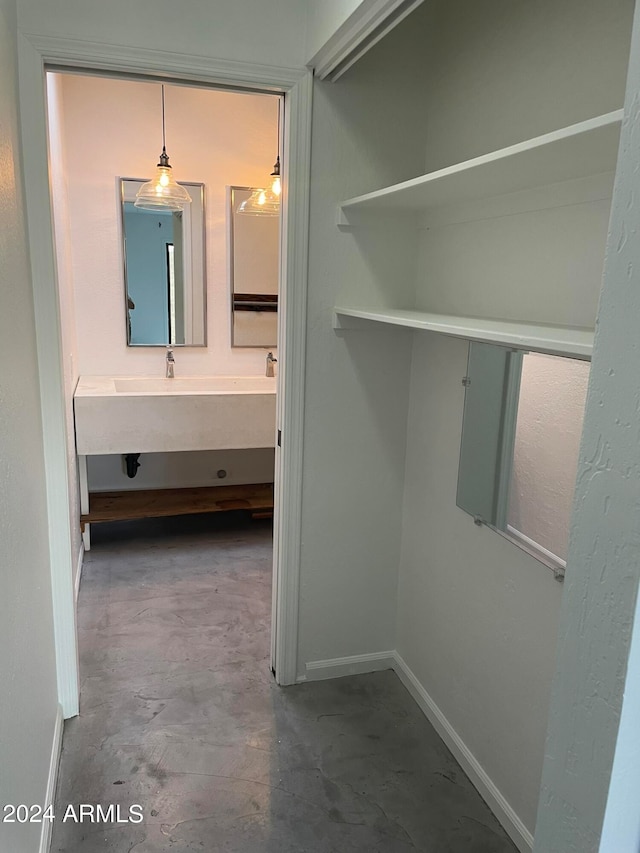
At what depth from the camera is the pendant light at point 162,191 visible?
325 cm

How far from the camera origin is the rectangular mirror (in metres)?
3.71

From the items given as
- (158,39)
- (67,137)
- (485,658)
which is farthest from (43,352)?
(67,137)

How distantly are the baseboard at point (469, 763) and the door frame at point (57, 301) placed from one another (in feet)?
1.46

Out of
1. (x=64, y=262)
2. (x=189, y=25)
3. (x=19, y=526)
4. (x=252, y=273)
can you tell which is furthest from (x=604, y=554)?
(x=252, y=273)

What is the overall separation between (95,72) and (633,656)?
201 cm

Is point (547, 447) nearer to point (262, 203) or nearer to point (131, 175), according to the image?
point (262, 203)

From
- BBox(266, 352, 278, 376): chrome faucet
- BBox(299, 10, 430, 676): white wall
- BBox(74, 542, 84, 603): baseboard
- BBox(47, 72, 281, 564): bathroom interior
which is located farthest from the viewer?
BBox(266, 352, 278, 376): chrome faucet

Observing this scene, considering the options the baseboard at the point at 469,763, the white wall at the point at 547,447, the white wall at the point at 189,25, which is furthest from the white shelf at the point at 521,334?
the baseboard at the point at 469,763

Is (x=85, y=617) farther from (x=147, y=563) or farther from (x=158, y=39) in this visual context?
(x=158, y=39)

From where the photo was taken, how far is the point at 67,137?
3354mm

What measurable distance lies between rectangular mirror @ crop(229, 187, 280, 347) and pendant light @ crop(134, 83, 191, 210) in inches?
16.5

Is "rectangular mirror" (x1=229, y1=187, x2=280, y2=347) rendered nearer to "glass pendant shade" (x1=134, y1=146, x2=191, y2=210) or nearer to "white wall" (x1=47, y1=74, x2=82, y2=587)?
"glass pendant shade" (x1=134, y1=146, x2=191, y2=210)

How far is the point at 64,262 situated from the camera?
3010mm

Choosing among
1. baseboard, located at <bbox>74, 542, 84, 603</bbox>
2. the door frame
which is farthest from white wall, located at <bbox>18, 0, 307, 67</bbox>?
baseboard, located at <bbox>74, 542, 84, 603</bbox>
